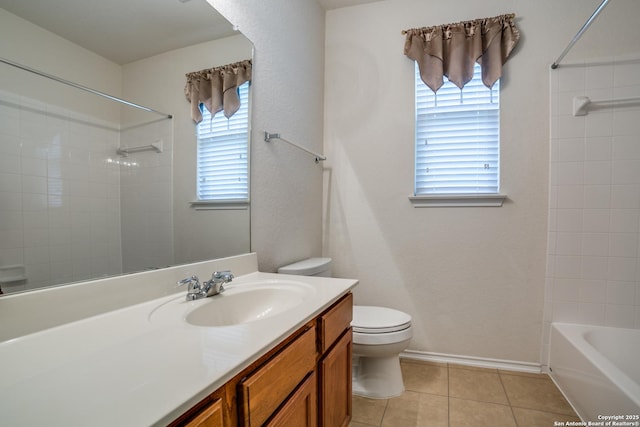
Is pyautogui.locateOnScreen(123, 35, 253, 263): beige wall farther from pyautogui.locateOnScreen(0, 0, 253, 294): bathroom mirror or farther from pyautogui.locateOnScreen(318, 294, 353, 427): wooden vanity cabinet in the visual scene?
pyautogui.locateOnScreen(318, 294, 353, 427): wooden vanity cabinet

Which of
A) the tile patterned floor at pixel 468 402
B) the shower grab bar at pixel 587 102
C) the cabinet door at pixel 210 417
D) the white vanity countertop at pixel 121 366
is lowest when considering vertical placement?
the tile patterned floor at pixel 468 402

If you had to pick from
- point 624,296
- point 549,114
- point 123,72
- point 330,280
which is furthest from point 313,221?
point 624,296

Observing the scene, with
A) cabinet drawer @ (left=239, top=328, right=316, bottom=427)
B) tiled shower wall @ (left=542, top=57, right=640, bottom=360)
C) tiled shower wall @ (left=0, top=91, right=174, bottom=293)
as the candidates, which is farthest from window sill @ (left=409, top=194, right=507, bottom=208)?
tiled shower wall @ (left=0, top=91, right=174, bottom=293)

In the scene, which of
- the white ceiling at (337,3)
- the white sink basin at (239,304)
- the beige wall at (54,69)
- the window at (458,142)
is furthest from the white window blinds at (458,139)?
the beige wall at (54,69)

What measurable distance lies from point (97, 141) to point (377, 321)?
5.19 feet

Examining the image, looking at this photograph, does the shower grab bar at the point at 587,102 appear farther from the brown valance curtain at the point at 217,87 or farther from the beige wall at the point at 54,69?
the beige wall at the point at 54,69

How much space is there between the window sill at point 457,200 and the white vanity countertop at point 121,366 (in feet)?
5.11

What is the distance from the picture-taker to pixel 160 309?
36.4 inches

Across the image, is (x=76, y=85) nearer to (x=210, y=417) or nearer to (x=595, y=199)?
(x=210, y=417)

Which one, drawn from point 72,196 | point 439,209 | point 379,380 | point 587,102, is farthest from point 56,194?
point 587,102

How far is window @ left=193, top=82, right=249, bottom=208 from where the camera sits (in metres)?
1.27

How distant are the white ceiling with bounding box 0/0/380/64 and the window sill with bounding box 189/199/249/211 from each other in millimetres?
542

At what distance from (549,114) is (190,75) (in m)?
2.13

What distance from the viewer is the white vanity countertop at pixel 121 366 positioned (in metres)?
0.44
